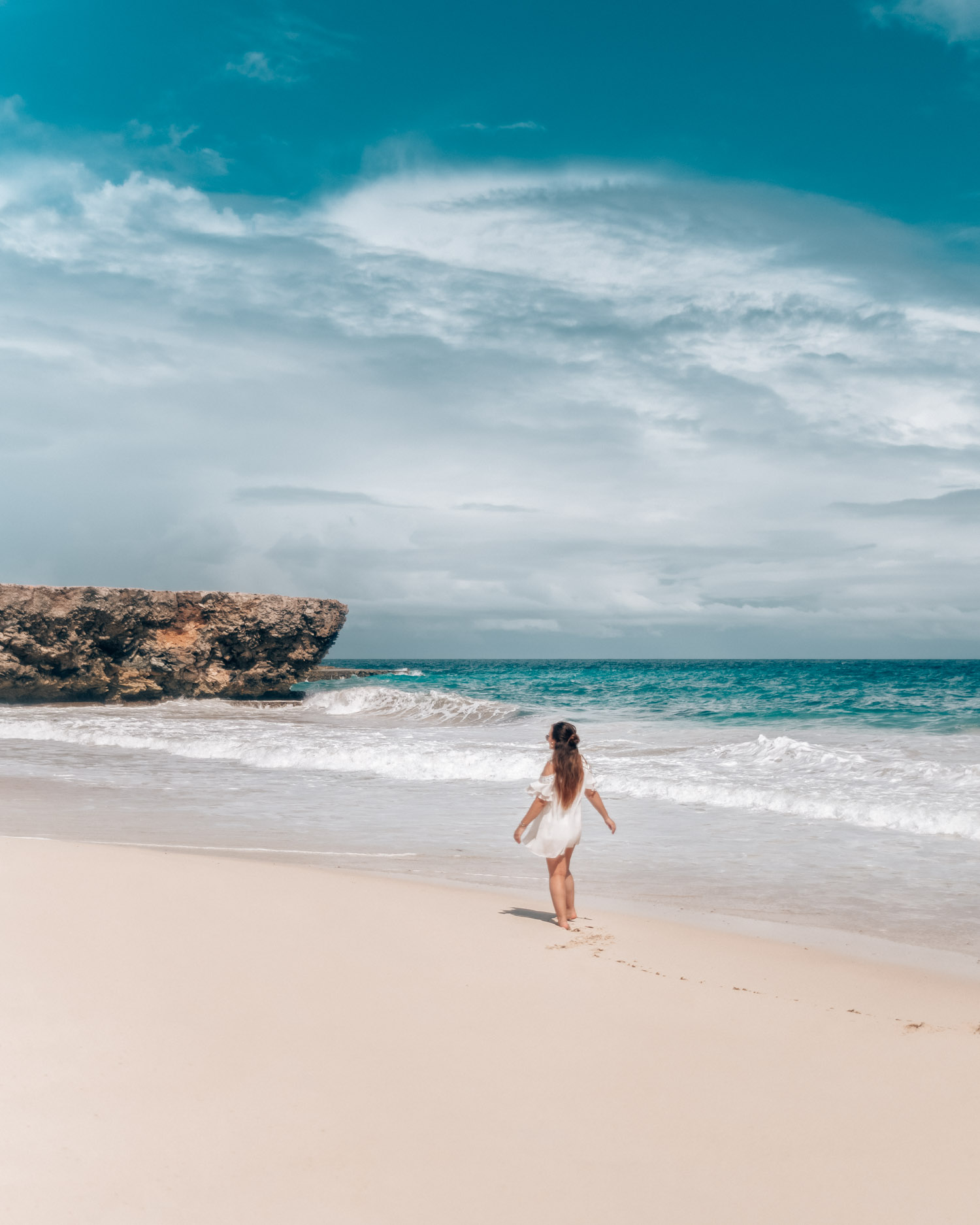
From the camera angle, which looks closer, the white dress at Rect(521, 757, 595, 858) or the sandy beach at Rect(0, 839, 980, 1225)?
the sandy beach at Rect(0, 839, 980, 1225)

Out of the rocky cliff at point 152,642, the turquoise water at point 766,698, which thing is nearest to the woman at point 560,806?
the turquoise water at point 766,698

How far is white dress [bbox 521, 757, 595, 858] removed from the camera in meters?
5.95

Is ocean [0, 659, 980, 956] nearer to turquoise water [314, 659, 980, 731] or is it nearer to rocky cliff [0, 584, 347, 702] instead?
turquoise water [314, 659, 980, 731]

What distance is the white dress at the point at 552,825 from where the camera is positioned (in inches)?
234

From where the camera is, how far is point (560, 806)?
605 cm

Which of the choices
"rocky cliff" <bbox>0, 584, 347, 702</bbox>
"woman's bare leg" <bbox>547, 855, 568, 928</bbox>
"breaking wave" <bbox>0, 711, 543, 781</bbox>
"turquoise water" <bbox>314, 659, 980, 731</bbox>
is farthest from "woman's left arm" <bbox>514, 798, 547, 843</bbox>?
"rocky cliff" <bbox>0, 584, 347, 702</bbox>

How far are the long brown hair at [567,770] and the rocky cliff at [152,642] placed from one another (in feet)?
76.6

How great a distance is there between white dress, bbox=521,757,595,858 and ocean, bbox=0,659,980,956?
1.18 metres

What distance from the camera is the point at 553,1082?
11.2 ft

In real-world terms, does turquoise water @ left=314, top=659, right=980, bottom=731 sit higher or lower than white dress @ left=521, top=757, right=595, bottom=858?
lower

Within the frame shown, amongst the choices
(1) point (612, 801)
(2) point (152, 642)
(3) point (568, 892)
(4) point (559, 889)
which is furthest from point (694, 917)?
(2) point (152, 642)

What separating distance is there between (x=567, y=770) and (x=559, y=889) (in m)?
0.85

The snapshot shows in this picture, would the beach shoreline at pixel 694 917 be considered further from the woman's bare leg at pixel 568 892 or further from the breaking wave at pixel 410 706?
the breaking wave at pixel 410 706

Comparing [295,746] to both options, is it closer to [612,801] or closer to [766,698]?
[612,801]
